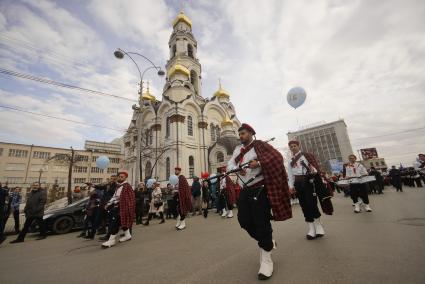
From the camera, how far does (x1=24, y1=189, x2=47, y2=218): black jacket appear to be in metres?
7.02

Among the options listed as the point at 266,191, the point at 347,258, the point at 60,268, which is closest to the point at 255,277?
the point at 266,191

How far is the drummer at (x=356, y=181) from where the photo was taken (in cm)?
699

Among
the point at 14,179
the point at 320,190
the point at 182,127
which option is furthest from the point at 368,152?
the point at 14,179

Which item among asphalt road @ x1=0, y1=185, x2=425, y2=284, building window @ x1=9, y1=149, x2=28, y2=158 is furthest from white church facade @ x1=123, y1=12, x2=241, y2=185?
building window @ x1=9, y1=149, x2=28, y2=158

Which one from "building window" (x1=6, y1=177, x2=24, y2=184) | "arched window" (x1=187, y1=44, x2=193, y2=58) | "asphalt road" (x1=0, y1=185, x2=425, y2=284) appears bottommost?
"asphalt road" (x1=0, y1=185, x2=425, y2=284)

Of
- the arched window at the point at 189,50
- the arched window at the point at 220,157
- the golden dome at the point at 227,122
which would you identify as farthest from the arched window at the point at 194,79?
the arched window at the point at 220,157

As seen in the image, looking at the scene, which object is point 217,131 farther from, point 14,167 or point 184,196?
point 14,167

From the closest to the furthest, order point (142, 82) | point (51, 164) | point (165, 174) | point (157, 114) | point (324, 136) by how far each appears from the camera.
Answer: point (142, 82), point (165, 174), point (157, 114), point (51, 164), point (324, 136)

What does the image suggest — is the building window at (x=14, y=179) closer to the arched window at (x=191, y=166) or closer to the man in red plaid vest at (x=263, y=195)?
the arched window at (x=191, y=166)

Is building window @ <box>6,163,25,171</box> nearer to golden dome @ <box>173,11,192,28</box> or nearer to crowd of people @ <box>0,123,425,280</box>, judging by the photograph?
golden dome @ <box>173,11,192,28</box>

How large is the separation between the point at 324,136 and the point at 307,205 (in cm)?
8173

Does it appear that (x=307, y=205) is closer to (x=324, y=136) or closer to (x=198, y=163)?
(x=198, y=163)

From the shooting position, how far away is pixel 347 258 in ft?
9.34

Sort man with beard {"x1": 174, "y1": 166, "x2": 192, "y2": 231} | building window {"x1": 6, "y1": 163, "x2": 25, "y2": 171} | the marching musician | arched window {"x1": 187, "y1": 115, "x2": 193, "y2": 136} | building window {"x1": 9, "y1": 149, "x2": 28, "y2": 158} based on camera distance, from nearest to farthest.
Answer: the marching musician → man with beard {"x1": 174, "y1": 166, "x2": 192, "y2": 231} → arched window {"x1": 187, "y1": 115, "x2": 193, "y2": 136} → building window {"x1": 6, "y1": 163, "x2": 25, "y2": 171} → building window {"x1": 9, "y1": 149, "x2": 28, "y2": 158}
